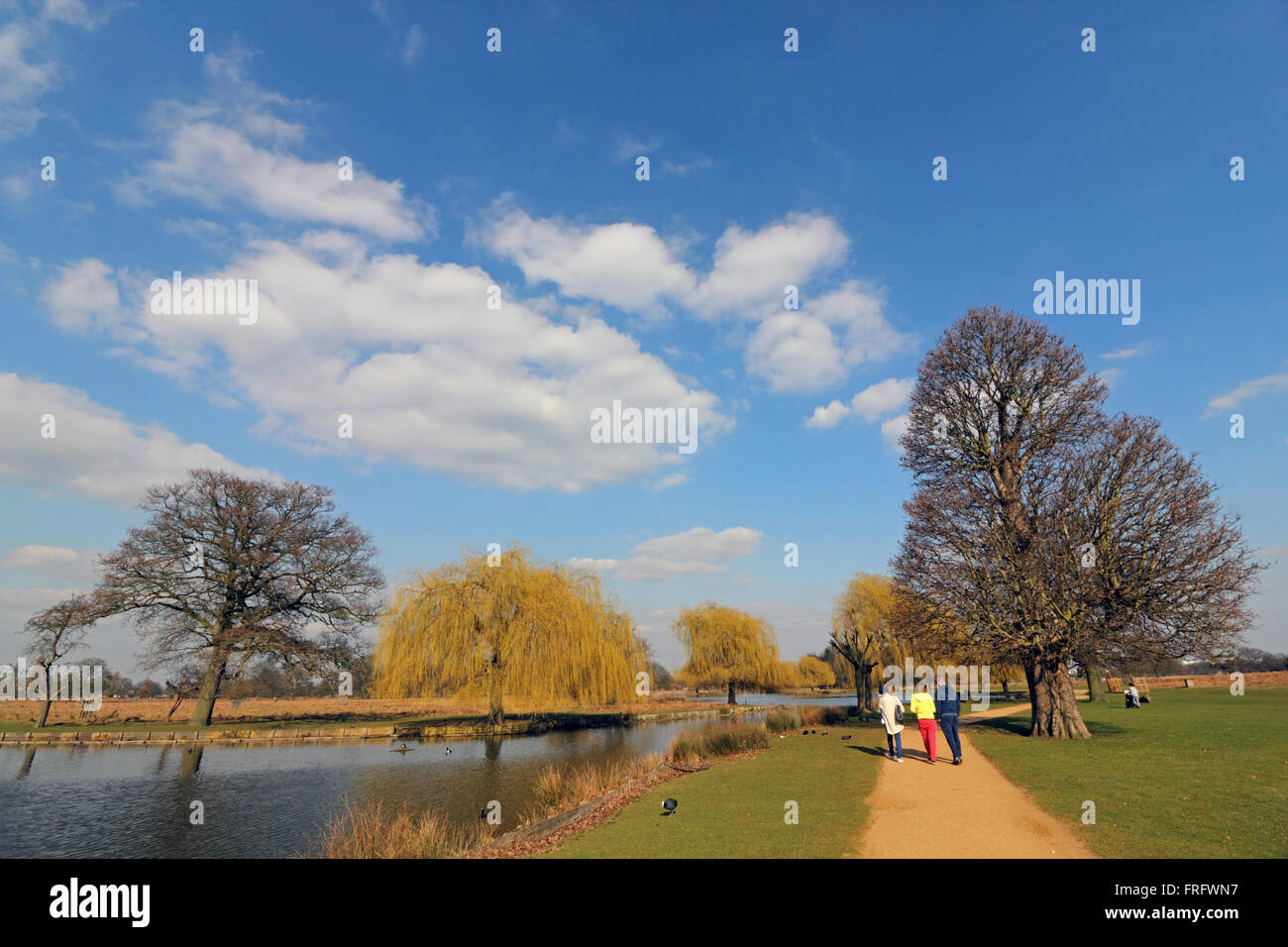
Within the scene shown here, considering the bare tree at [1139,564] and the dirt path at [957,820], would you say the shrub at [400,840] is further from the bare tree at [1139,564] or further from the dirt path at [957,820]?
the bare tree at [1139,564]

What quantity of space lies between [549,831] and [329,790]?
11175mm

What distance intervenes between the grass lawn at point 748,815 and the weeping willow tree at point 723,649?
3249 cm

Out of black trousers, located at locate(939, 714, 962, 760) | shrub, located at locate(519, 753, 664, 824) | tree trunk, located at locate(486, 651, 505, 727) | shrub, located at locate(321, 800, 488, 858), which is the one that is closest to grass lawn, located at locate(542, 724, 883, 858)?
shrub, located at locate(519, 753, 664, 824)

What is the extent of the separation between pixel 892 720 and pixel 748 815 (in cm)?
816

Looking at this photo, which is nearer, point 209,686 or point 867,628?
point 209,686

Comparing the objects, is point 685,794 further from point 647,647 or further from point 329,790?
point 647,647

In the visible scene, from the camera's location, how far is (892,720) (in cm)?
1777

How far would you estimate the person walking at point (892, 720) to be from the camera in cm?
1772

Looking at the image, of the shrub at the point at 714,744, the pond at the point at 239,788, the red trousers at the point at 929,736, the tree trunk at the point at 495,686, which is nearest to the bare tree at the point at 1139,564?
the red trousers at the point at 929,736

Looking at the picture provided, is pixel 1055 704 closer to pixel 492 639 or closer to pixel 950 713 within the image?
pixel 950 713

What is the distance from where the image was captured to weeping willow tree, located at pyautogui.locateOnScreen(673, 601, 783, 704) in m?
50.8

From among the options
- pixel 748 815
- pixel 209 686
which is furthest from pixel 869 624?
pixel 209 686
